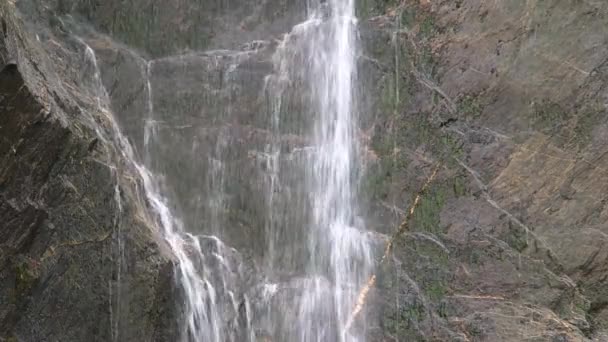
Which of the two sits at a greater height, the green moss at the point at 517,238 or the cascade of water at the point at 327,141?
the cascade of water at the point at 327,141

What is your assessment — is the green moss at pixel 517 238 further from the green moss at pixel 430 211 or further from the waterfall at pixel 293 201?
the waterfall at pixel 293 201

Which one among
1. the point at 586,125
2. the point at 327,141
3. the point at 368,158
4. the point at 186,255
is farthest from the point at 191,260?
the point at 586,125

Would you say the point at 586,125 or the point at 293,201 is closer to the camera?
the point at 586,125

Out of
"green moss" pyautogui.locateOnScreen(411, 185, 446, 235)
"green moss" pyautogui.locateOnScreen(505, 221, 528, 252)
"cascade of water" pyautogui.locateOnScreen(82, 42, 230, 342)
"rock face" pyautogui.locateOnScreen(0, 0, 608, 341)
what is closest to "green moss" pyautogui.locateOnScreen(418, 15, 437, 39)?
"rock face" pyautogui.locateOnScreen(0, 0, 608, 341)

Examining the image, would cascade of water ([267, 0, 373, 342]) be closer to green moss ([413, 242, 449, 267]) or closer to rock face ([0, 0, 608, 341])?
rock face ([0, 0, 608, 341])

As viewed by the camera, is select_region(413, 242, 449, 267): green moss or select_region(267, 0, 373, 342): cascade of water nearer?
select_region(413, 242, 449, 267): green moss

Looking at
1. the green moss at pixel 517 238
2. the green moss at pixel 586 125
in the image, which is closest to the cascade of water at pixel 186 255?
the green moss at pixel 517 238

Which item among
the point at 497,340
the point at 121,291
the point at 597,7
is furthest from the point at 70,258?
the point at 597,7

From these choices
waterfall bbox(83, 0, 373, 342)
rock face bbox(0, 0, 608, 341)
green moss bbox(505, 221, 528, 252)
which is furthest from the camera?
waterfall bbox(83, 0, 373, 342)

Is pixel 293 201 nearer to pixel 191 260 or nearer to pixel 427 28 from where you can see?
pixel 191 260

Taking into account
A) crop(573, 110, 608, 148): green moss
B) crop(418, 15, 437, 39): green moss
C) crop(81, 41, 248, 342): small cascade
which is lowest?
crop(81, 41, 248, 342): small cascade
